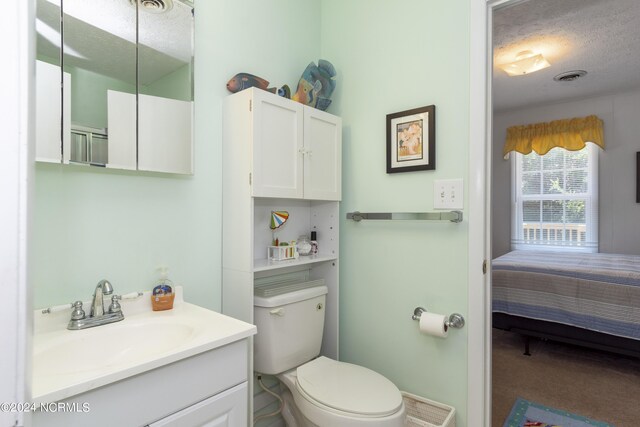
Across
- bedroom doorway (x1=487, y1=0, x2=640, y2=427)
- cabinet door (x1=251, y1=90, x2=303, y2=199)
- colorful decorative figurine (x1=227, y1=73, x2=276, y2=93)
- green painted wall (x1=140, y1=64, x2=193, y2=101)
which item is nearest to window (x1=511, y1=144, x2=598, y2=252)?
bedroom doorway (x1=487, y1=0, x2=640, y2=427)

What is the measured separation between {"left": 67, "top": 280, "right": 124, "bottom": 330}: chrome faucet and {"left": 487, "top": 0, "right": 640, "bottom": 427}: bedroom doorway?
4.81 feet

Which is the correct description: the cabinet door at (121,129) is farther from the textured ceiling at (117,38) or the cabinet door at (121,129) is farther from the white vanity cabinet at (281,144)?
the white vanity cabinet at (281,144)

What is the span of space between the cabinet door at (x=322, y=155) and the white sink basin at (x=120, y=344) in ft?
2.47

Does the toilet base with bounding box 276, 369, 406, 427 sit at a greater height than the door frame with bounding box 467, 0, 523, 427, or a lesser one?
lesser

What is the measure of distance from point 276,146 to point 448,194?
0.79m

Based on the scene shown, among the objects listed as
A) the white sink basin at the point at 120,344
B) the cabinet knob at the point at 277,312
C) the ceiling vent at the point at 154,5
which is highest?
the ceiling vent at the point at 154,5

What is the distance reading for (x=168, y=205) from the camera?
138cm

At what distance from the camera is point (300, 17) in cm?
195

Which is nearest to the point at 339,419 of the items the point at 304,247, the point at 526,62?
the point at 304,247

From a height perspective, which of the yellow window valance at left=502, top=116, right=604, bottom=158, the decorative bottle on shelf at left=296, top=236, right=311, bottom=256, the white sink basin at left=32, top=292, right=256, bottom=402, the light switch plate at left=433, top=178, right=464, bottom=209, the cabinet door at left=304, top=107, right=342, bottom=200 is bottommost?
the white sink basin at left=32, top=292, right=256, bottom=402

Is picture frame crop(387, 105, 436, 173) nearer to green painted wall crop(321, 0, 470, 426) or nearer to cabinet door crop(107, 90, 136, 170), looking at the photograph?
green painted wall crop(321, 0, 470, 426)

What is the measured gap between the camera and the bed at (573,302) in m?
2.36

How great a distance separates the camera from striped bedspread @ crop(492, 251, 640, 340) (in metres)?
2.36

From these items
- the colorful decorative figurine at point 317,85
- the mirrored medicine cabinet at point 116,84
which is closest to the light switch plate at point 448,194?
the colorful decorative figurine at point 317,85
